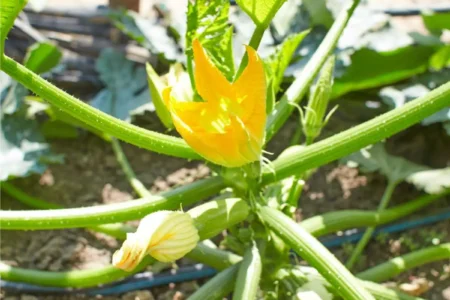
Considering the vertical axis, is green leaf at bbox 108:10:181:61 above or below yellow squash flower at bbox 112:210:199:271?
below

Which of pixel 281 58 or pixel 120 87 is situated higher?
pixel 281 58

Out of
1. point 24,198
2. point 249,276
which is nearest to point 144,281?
point 24,198

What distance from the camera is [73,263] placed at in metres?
1.94

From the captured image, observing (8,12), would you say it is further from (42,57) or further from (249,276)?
(42,57)

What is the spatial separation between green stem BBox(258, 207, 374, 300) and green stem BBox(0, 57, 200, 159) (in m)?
0.25

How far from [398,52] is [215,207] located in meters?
1.00

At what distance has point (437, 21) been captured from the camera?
7.27 feet

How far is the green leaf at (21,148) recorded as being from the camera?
75.5 inches

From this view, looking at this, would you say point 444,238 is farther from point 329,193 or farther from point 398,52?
point 398,52

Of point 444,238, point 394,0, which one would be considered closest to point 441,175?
point 444,238

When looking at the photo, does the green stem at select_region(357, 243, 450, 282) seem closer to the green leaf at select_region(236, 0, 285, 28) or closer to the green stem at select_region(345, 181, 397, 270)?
the green stem at select_region(345, 181, 397, 270)

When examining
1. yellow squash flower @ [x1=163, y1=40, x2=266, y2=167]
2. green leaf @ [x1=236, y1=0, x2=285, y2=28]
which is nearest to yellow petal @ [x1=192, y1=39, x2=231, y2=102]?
yellow squash flower @ [x1=163, y1=40, x2=266, y2=167]

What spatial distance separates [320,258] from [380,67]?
3.25 feet

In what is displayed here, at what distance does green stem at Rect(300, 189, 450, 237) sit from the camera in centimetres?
171
